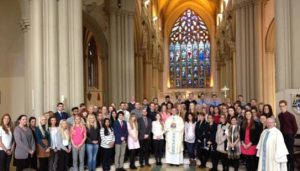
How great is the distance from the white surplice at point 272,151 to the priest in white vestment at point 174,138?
11.4 feet

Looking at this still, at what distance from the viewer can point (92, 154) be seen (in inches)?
428

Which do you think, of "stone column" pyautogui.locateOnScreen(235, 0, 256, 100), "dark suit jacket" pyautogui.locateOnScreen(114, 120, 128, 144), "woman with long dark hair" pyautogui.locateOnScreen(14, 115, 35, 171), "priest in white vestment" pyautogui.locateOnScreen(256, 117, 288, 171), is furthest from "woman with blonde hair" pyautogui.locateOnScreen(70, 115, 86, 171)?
"stone column" pyautogui.locateOnScreen(235, 0, 256, 100)

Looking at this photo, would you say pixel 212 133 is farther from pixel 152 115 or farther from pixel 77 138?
pixel 77 138

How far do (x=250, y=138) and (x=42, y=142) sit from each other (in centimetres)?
493

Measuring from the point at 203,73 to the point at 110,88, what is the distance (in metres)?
24.0

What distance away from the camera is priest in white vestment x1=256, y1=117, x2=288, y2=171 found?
8.56 m

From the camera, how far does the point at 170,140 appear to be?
40.2ft

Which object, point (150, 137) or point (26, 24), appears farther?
point (26, 24)

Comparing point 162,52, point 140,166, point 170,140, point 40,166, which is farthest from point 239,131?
point 162,52

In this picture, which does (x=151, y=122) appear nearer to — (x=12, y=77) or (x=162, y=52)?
(x=12, y=77)

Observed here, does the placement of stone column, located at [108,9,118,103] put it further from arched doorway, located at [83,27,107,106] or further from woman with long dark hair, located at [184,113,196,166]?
woman with long dark hair, located at [184,113,196,166]

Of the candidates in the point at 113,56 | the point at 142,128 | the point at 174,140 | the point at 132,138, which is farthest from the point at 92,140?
the point at 113,56

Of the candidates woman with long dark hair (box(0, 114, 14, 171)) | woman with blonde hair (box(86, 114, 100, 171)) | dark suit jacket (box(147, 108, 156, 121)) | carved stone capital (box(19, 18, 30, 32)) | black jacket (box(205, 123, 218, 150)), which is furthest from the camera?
carved stone capital (box(19, 18, 30, 32))

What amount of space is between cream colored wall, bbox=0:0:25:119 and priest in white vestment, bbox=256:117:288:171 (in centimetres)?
1106
